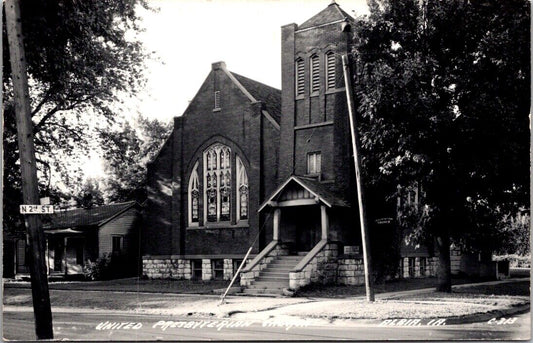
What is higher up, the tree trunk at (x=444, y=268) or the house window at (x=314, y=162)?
the house window at (x=314, y=162)

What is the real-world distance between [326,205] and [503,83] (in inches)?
329

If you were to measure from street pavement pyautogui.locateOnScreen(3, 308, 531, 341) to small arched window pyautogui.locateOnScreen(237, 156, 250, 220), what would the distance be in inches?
513

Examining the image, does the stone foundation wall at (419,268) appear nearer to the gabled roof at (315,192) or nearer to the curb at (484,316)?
the gabled roof at (315,192)

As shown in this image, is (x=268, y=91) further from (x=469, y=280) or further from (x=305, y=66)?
(x=469, y=280)

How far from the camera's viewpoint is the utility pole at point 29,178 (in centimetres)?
1083

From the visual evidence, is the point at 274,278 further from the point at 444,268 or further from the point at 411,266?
the point at 411,266

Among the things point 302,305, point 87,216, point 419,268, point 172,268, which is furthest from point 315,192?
point 87,216

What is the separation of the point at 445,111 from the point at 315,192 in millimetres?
6514

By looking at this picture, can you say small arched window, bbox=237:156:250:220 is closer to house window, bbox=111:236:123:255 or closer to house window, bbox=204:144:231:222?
house window, bbox=204:144:231:222

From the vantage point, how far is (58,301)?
70.9 feet

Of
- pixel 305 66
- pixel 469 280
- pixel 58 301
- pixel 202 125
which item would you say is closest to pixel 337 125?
pixel 305 66

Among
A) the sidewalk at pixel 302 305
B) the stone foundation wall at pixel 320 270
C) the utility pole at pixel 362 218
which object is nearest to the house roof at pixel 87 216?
the sidewalk at pixel 302 305

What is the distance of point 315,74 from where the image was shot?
25984 millimetres

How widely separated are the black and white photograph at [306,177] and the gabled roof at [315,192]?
0.31ft
